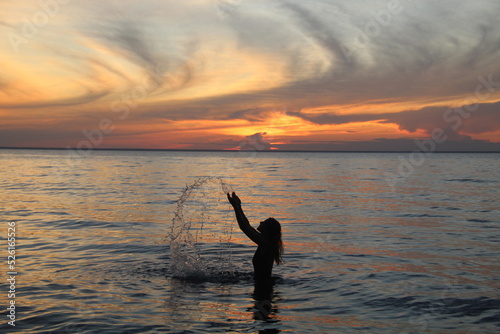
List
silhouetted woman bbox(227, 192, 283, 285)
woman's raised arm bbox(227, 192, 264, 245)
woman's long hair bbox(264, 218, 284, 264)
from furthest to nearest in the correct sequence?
woman's long hair bbox(264, 218, 284, 264) → silhouetted woman bbox(227, 192, 283, 285) → woman's raised arm bbox(227, 192, 264, 245)

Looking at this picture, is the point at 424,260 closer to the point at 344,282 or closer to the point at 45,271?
the point at 344,282

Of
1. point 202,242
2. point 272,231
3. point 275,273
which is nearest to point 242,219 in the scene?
point 272,231

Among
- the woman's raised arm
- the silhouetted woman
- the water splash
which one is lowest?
the water splash

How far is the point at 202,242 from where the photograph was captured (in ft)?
60.5

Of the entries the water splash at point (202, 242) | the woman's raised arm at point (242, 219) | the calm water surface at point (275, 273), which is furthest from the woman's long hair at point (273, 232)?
the water splash at point (202, 242)

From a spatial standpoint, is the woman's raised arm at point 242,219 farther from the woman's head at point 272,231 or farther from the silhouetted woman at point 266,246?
the woman's head at point 272,231

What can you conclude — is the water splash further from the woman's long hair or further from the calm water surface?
Result: the woman's long hair

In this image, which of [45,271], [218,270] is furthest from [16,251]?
[218,270]

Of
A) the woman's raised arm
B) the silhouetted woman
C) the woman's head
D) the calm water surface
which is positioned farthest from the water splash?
the woman's raised arm

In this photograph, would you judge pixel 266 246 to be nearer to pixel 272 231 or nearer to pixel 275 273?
pixel 272 231

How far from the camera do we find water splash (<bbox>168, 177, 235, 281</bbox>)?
13203 mm

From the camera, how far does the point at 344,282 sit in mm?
12352

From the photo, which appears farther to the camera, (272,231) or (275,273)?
(275,273)

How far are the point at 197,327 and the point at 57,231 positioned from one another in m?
13.2
